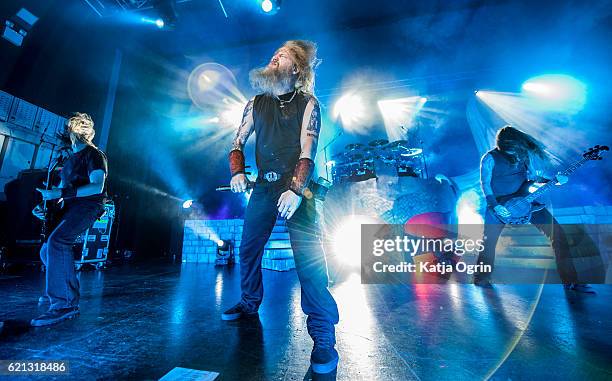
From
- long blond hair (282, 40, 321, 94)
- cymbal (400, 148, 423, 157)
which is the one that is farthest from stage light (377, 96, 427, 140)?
long blond hair (282, 40, 321, 94)

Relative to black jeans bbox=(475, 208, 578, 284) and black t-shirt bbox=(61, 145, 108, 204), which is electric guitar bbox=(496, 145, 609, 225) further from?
black t-shirt bbox=(61, 145, 108, 204)

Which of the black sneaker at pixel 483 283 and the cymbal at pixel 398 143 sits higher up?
the cymbal at pixel 398 143

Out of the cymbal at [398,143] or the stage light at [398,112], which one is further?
the stage light at [398,112]

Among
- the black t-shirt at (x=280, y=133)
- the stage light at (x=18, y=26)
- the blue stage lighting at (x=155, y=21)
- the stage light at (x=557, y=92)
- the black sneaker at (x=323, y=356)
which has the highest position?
the blue stage lighting at (x=155, y=21)

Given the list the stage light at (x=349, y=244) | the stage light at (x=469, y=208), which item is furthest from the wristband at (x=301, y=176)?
the stage light at (x=469, y=208)

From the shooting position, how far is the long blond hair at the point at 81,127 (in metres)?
2.19

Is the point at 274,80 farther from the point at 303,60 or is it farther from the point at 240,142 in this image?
the point at 240,142

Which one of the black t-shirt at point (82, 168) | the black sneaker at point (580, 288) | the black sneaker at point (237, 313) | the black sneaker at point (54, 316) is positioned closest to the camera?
the black sneaker at point (54, 316)

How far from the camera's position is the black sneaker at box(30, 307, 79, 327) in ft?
5.67

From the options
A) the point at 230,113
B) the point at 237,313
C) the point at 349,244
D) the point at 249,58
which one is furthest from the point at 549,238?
the point at 230,113

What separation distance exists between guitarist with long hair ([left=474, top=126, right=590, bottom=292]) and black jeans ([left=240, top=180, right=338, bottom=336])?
3004 millimetres

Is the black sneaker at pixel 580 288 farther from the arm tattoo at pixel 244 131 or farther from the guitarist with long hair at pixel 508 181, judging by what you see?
the arm tattoo at pixel 244 131

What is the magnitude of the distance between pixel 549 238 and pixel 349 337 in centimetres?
339

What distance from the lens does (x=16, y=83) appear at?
520cm
